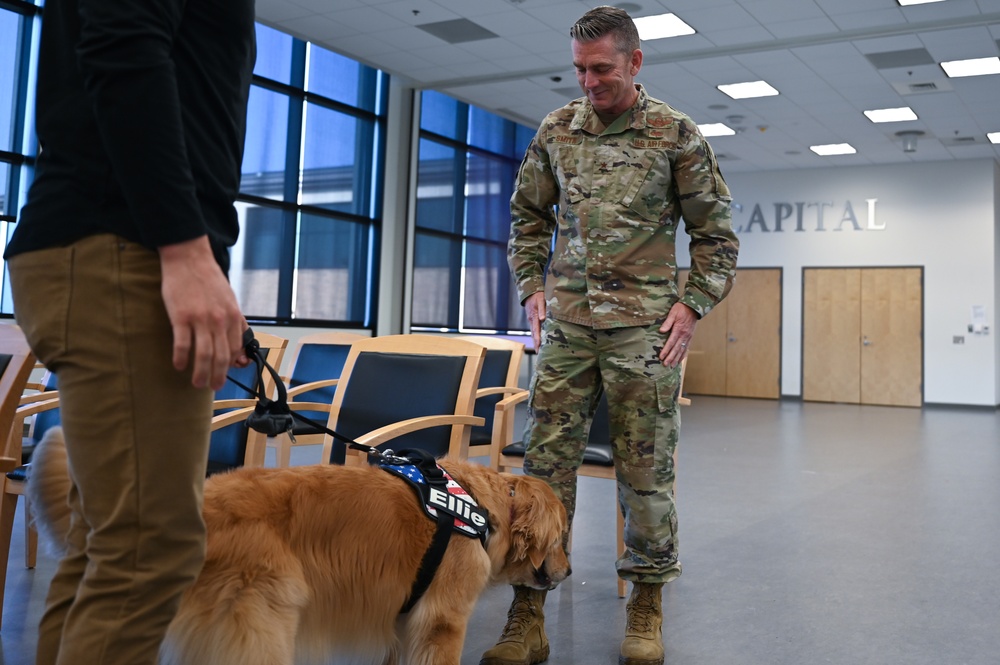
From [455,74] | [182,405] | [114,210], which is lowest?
[182,405]

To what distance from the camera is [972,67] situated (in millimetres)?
9156

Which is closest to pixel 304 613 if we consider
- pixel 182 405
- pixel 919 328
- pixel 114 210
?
pixel 182 405

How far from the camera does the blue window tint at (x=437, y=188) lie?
36.5ft

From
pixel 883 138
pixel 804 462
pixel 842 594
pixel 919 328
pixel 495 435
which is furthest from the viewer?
pixel 919 328

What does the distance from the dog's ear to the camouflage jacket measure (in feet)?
1.76

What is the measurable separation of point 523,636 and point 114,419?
148cm

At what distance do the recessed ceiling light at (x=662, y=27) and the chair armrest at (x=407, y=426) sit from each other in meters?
6.33

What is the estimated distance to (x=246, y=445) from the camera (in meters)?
2.65

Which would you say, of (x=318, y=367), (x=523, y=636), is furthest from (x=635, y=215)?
(x=318, y=367)

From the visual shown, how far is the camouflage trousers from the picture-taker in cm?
222

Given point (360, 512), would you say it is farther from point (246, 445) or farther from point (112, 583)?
point (246, 445)

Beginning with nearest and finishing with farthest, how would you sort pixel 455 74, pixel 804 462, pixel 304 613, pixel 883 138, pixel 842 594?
pixel 304 613
pixel 842 594
pixel 804 462
pixel 455 74
pixel 883 138

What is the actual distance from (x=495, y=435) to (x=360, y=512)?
165 centimetres

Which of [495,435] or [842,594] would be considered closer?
[842,594]
